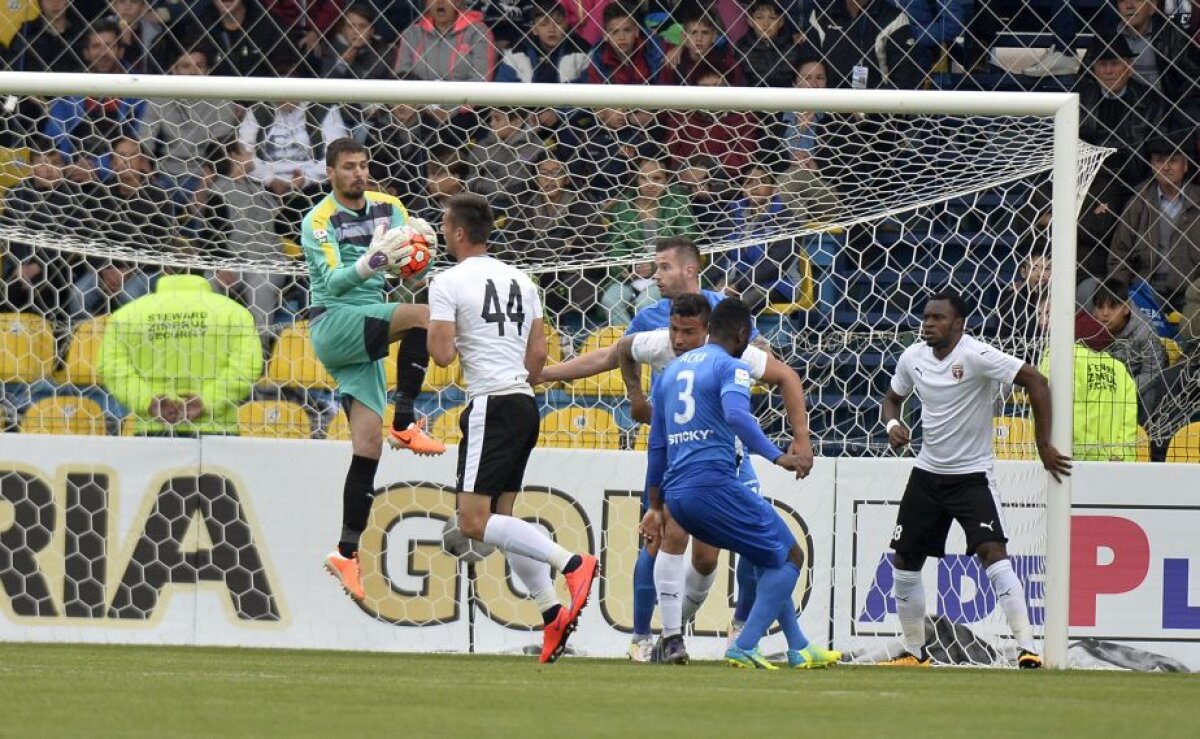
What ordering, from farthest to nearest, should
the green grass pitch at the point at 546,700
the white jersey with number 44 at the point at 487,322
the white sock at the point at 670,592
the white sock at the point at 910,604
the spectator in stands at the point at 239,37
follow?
the spectator in stands at the point at 239,37 < the white sock at the point at 910,604 < the white sock at the point at 670,592 < the white jersey with number 44 at the point at 487,322 < the green grass pitch at the point at 546,700

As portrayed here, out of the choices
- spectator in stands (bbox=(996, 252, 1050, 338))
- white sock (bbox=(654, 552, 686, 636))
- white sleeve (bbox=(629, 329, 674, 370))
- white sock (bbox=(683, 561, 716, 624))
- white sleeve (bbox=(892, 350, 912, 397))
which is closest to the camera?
white sock (bbox=(654, 552, 686, 636))

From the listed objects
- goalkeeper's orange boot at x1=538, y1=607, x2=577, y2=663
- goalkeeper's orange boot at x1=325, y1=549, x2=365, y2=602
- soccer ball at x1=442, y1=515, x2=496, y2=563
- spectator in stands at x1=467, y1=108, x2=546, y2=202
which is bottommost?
goalkeeper's orange boot at x1=538, y1=607, x2=577, y2=663

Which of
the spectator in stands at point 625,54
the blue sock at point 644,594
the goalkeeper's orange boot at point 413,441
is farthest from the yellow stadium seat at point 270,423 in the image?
the spectator in stands at point 625,54

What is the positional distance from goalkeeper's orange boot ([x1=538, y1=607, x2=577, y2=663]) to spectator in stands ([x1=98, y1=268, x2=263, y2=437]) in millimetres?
2965

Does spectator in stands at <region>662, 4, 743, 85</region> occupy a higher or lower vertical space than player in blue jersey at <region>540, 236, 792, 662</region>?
higher

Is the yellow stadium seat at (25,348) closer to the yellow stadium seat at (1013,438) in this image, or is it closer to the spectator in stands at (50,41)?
Answer: the spectator in stands at (50,41)

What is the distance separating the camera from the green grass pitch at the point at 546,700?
492cm

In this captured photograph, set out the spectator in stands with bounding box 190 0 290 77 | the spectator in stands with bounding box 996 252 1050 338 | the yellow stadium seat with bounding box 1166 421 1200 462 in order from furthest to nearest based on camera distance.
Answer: the spectator in stands with bounding box 190 0 290 77 → the yellow stadium seat with bounding box 1166 421 1200 462 → the spectator in stands with bounding box 996 252 1050 338

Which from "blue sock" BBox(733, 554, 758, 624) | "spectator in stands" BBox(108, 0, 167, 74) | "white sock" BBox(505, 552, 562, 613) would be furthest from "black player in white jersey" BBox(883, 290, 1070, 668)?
"spectator in stands" BBox(108, 0, 167, 74)

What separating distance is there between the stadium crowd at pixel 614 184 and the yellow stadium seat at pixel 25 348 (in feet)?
0.35

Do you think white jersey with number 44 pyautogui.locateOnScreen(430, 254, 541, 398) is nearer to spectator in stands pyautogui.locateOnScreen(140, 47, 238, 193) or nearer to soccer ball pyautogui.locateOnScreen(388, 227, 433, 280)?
soccer ball pyautogui.locateOnScreen(388, 227, 433, 280)

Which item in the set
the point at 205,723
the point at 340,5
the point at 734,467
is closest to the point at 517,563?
the point at 734,467

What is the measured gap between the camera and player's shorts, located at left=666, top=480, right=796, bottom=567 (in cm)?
771

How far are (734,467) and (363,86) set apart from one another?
264 cm
